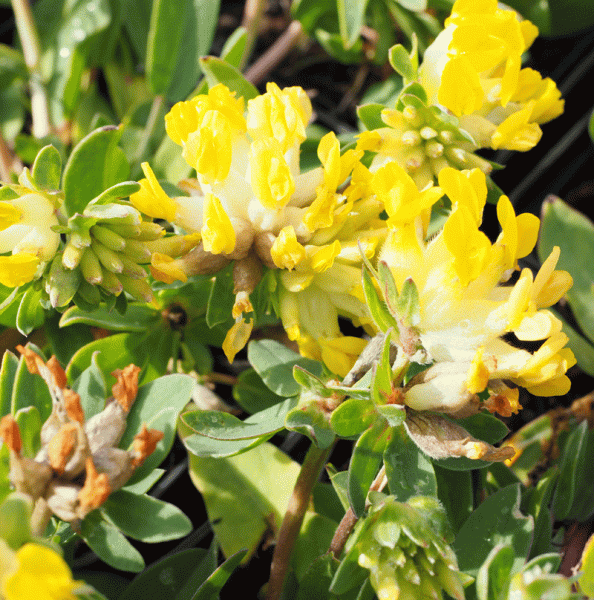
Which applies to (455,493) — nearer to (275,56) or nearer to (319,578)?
(319,578)

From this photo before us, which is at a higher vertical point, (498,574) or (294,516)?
(498,574)

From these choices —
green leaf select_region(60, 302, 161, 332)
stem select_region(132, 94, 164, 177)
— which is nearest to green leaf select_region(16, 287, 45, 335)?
green leaf select_region(60, 302, 161, 332)

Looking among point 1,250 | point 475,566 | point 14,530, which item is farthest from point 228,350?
point 475,566

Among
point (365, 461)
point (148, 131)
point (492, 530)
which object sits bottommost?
point (492, 530)

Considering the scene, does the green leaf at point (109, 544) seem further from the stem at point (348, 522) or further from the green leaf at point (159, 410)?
the stem at point (348, 522)

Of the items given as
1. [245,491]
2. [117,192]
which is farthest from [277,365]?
[117,192]

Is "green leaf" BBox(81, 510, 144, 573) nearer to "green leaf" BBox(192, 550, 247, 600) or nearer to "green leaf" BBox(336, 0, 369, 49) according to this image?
"green leaf" BBox(192, 550, 247, 600)

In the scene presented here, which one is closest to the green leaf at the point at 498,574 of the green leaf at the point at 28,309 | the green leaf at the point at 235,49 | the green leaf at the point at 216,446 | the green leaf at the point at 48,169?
the green leaf at the point at 216,446
